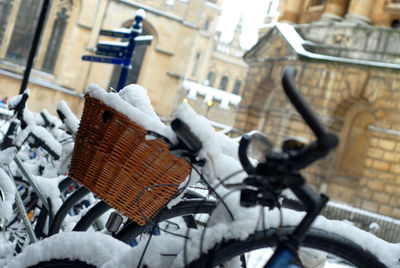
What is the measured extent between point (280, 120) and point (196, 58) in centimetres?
4330

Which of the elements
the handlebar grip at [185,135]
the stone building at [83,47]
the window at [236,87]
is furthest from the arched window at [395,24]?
the window at [236,87]

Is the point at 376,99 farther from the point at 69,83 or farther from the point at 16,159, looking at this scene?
the point at 16,159

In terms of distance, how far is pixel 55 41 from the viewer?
22031 millimetres

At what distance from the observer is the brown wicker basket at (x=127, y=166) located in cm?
176

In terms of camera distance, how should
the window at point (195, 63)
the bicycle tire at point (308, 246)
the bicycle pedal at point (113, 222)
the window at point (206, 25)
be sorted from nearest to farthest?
the bicycle tire at point (308, 246), the bicycle pedal at point (113, 222), the window at point (195, 63), the window at point (206, 25)

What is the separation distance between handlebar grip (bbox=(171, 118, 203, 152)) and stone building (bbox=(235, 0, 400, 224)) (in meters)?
13.1

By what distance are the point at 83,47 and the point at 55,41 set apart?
1248 millimetres

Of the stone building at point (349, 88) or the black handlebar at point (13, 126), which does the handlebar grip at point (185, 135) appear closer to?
the black handlebar at point (13, 126)

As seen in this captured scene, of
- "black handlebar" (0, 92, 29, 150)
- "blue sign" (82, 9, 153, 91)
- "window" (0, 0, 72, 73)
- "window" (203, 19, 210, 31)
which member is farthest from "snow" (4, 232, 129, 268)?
"window" (203, 19, 210, 31)

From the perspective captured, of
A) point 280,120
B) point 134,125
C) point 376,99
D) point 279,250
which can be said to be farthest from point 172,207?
point 280,120

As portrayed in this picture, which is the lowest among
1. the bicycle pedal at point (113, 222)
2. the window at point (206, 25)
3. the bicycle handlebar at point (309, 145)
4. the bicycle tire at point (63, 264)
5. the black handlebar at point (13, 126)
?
the bicycle tire at point (63, 264)

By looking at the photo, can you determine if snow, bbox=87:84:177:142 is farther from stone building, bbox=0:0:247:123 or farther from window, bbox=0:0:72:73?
window, bbox=0:0:72:73

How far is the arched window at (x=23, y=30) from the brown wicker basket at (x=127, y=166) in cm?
2088

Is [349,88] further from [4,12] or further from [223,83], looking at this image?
[223,83]
